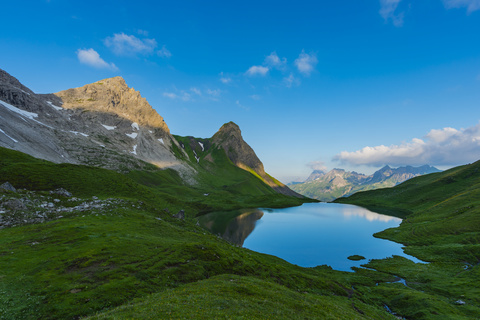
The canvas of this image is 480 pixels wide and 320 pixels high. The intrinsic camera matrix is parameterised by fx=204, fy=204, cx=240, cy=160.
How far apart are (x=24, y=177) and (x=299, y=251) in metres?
104

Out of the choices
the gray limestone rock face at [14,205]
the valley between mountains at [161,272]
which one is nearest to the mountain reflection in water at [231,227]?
the valley between mountains at [161,272]

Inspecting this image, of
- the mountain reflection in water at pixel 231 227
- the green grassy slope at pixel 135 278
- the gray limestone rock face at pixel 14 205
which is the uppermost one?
the green grassy slope at pixel 135 278

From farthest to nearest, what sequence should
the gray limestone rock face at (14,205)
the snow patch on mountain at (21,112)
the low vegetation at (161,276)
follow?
1. the snow patch on mountain at (21,112)
2. the gray limestone rock face at (14,205)
3. the low vegetation at (161,276)

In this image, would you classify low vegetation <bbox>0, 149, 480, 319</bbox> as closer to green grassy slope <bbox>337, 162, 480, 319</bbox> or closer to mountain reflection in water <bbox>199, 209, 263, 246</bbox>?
green grassy slope <bbox>337, 162, 480, 319</bbox>

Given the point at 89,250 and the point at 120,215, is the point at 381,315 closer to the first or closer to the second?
the point at 89,250

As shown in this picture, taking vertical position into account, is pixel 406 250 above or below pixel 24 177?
above

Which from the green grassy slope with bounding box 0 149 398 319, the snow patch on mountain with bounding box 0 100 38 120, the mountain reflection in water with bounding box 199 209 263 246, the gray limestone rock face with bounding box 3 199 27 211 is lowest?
the mountain reflection in water with bounding box 199 209 263 246

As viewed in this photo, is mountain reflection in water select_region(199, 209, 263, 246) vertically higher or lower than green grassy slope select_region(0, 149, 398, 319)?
lower

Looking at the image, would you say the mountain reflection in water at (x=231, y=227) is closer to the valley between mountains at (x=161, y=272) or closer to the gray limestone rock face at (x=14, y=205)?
the valley between mountains at (x=161, y=272)

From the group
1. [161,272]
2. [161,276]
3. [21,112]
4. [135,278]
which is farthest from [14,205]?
[21,112]

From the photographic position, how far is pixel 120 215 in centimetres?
5891

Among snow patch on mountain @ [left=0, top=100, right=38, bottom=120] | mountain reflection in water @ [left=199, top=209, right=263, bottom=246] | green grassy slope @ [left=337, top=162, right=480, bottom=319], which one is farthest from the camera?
snow patch on mountain @ [left=0, top=100, right=38, bottom=120]

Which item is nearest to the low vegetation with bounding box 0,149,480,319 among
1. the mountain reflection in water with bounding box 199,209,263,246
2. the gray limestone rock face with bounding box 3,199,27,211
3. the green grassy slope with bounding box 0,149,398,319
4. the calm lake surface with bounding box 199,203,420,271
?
the green grassy slope with bounding box 0,149,398,319

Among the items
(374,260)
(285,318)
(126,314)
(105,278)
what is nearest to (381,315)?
(285,318)
